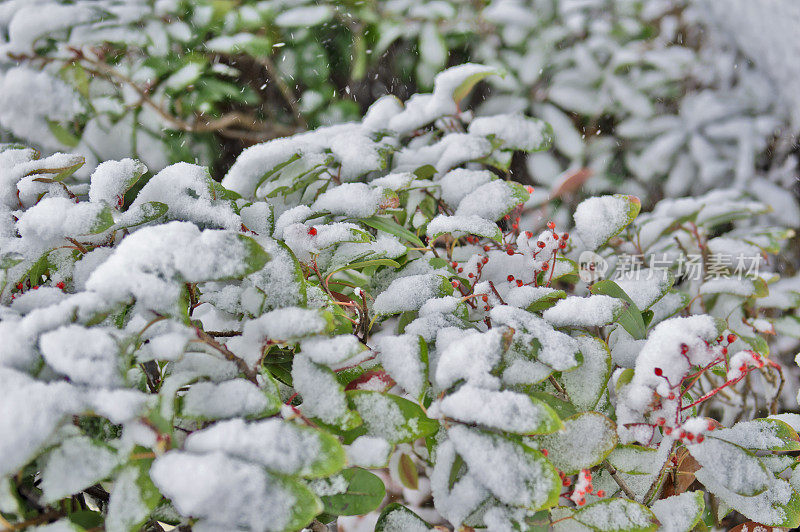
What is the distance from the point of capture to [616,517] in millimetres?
494

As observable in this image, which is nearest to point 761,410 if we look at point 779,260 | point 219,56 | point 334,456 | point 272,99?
point 779,260

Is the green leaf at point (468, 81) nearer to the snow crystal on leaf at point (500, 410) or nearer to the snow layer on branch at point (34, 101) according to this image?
the snow crystal on leaf at point (500, 410)

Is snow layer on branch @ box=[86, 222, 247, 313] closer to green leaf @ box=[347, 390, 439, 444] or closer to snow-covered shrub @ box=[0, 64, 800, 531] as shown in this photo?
snow-covered shrub @ box=[0, 64, 800, 531]

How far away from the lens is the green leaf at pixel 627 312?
0.58 metres

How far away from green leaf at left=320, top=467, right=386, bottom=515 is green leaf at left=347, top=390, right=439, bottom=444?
32mm

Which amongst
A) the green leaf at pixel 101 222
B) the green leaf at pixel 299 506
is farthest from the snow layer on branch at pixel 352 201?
the green leaf at pixel 299 506

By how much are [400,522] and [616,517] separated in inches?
7.1

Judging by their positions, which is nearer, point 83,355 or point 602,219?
point 83,355

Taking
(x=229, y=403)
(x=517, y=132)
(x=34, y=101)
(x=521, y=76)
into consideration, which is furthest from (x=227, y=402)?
(x=521, y=76)

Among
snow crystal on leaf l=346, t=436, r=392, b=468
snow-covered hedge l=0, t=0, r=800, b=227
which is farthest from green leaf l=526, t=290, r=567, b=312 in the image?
snow-covered hedge l=0, t=0, r=800, b=227

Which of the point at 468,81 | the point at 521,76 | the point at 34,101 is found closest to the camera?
the point at 468,81

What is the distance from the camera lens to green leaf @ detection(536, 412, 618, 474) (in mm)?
489

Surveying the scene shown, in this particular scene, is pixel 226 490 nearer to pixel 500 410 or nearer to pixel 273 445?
pixel 273 445

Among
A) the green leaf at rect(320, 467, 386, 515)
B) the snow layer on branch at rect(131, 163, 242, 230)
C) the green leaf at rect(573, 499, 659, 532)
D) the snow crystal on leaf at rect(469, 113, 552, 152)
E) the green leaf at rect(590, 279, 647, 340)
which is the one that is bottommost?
the green leaf at rect(573, 499, 659, 532)
